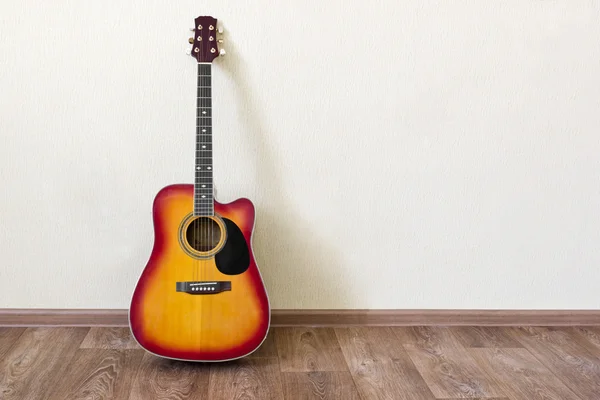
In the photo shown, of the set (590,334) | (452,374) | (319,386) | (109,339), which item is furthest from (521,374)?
(109,339)

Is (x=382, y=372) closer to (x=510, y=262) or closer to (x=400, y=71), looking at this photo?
(x=510, y=262)

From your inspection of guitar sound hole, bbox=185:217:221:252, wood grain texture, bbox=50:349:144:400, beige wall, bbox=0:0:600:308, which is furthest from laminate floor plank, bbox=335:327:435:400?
wood grain texture, bbox=50:349:144:400

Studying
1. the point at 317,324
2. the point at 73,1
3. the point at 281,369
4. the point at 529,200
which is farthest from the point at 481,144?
the point at 73,1

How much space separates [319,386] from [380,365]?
0.78 ft

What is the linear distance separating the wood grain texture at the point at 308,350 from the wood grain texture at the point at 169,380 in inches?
9.8

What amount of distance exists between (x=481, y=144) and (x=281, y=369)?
993 millimetres

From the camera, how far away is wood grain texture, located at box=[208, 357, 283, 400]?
1.91m

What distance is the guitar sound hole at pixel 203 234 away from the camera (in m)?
2.10

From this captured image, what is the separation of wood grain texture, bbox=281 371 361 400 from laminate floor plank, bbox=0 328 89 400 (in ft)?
2.13

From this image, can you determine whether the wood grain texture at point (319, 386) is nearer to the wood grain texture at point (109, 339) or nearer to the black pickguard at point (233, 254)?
the black pickguard at point (233, 254)

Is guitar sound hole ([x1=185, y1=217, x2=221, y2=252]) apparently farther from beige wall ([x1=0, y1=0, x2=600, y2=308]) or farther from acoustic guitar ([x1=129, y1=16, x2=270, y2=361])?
beige wall ([x1=0, y1=0, x2=600, y2=308])

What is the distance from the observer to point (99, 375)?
1993mm

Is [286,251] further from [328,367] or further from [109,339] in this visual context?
[109,339]

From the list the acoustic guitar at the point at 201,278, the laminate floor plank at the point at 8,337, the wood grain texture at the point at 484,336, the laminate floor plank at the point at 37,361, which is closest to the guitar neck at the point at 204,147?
the acoustic guitar at the point at 201,278
